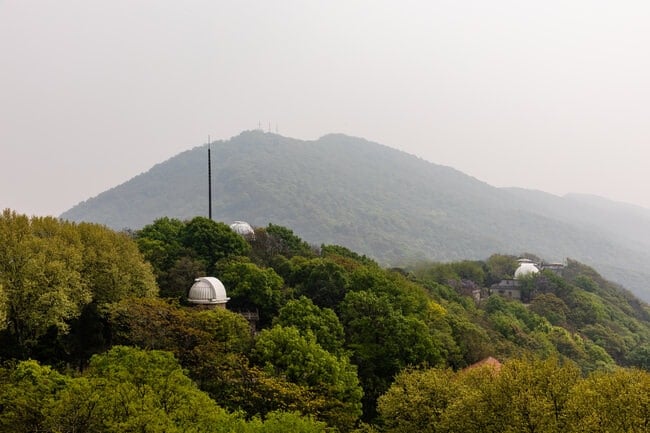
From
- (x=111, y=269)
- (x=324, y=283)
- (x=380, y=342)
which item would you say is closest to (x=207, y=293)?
(x=111, y=269)

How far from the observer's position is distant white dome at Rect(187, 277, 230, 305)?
139 feet

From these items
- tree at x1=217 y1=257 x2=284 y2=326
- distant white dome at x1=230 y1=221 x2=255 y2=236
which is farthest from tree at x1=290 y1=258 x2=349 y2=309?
distant white dome at x1=230 y1=221 x2=255 y2=236

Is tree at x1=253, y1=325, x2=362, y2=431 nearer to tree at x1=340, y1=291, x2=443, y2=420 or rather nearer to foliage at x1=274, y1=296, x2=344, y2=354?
foliage at x1=274, y1=296, x2=344, y2=354

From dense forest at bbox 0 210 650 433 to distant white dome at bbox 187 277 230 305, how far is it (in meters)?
2.06

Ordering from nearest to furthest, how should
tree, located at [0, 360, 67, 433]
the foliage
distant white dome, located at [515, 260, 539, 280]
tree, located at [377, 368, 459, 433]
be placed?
tree, located at [0, 360, 67, 433]
tree, located at [377, 368, 459, 433]
the foliage
distant white dome, located at [515, 260, 539, 280]

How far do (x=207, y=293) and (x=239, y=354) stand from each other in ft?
33.2

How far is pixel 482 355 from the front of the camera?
161 ft

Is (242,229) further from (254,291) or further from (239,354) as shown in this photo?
(239,354)

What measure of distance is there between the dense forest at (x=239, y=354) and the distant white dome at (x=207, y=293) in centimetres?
206

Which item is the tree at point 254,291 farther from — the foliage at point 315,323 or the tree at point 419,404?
the tree at point 419,404

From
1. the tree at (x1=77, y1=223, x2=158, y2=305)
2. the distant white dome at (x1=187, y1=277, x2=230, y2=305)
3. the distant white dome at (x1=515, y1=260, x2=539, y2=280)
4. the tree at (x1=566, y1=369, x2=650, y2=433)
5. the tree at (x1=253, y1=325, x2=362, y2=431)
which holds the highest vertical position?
the tree at (x1=77, y1=223, x2=158, y2=305)

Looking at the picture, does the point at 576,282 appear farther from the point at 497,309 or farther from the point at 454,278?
the point at 497,309

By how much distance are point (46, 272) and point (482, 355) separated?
3383 cm

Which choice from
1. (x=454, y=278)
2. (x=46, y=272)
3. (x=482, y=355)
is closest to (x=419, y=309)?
(x=482, y=355)
